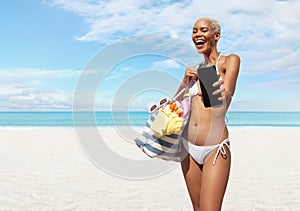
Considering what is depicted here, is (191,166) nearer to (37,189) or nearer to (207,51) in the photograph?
(207,51)

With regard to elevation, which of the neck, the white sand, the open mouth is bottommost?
the white sand

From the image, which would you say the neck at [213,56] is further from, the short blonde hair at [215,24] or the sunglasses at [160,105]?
the sunglasses at [160,105]

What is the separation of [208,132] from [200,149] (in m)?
0.16

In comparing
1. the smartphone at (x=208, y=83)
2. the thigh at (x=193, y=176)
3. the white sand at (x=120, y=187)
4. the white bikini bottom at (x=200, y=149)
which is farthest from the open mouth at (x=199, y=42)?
the white sand at (x=120, y=187)

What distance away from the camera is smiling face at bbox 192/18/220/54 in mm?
3223

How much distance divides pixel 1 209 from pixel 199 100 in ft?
14.7

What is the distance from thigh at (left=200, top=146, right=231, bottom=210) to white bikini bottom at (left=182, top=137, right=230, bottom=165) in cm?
4

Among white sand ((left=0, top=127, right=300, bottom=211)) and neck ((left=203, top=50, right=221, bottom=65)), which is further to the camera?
white sand ((left=0, top=127, right=300, bottom=211))

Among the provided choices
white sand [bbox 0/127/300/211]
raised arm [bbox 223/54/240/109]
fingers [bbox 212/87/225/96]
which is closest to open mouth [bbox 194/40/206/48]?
raised arm [bbox 223/54/240/109]

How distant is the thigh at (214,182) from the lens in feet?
10.5

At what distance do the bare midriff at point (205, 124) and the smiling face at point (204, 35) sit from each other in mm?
432

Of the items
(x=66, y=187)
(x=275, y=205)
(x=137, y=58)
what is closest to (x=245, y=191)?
(x=275, y=205)

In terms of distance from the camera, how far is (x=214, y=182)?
3.22 m

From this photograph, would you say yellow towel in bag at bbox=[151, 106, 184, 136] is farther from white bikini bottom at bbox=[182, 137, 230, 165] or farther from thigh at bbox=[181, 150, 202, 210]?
thigh at bbox=[181, 150, 202, 210]
